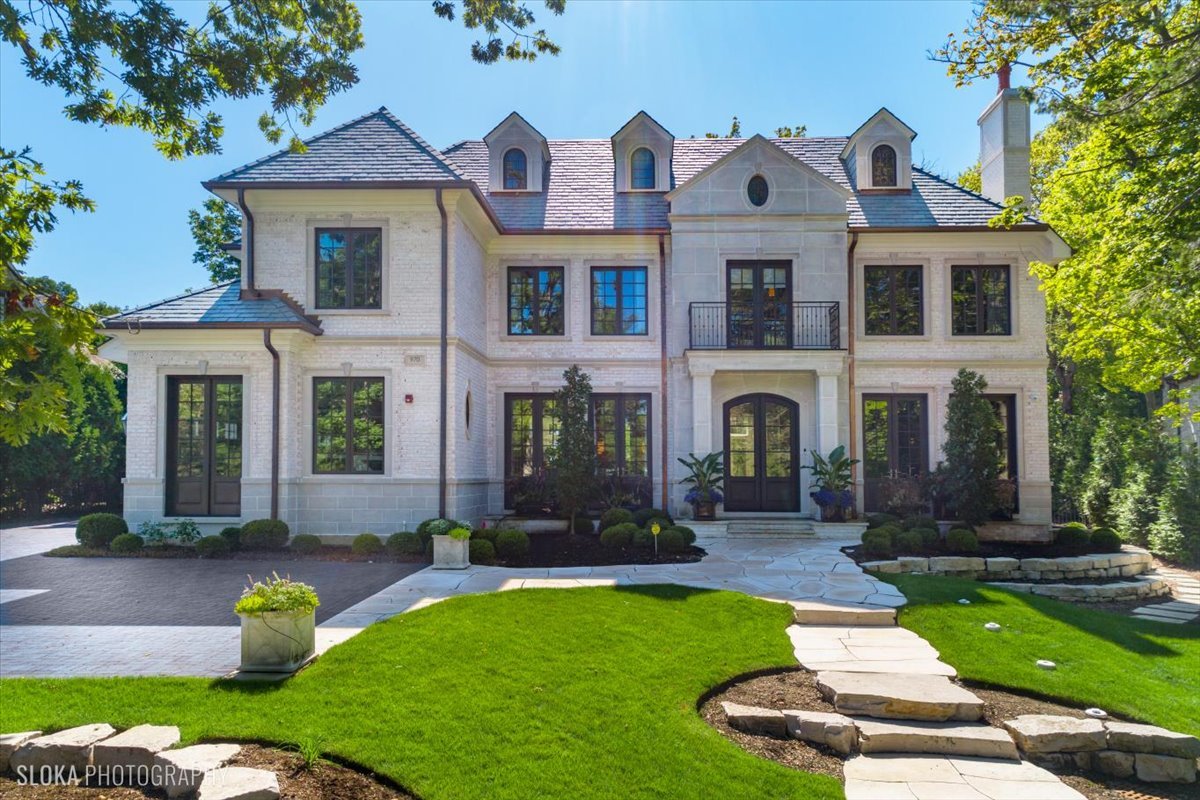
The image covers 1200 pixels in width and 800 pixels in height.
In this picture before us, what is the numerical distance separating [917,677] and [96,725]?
614cm

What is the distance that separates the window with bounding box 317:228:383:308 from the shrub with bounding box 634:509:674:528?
654cm

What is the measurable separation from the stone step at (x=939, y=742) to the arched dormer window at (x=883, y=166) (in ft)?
48.4

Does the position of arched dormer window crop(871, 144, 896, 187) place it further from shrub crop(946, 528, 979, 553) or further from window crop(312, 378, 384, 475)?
window crop(312, 378, 384, 475)

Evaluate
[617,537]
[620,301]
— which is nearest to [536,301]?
[620,301]

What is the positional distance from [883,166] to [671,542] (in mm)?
11074

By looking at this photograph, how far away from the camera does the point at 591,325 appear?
53.1 feet

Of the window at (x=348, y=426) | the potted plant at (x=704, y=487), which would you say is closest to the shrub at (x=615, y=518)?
the potted plant at (x=704, y=487)

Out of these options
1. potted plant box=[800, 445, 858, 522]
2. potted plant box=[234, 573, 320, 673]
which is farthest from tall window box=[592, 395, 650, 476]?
potted plant box=[234, 573, 320, 673]

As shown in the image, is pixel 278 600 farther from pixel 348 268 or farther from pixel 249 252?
pixel 249 252

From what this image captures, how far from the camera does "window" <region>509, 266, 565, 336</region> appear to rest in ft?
53.3

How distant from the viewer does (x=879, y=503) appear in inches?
611

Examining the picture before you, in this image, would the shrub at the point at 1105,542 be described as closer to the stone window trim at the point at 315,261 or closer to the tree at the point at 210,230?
the stone window trim at the point at 315,261

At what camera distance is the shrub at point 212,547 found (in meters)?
11.9

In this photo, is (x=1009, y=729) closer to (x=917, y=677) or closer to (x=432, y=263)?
(x=917, y=677)
